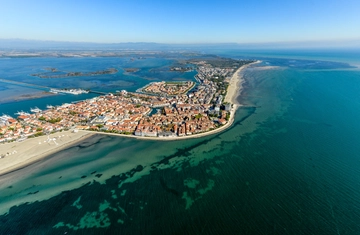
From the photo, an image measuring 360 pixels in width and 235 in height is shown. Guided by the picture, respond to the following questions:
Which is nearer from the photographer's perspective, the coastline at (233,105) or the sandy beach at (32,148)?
the sandy beach at (32,148)

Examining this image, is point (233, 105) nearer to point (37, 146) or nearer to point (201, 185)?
point (201, 185)

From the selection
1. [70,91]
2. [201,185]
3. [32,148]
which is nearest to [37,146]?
[32,148]

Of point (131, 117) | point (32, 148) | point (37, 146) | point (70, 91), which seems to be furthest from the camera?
point (70, 91)

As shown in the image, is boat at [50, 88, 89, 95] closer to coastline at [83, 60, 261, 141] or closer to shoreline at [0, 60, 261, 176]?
shoreline at [0, 60, 261, 176]

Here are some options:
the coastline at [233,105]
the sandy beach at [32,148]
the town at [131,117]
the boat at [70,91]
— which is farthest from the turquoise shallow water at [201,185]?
the boat at [70,91]

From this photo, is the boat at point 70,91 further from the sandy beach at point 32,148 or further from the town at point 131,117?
the sandy beach at point 32,148

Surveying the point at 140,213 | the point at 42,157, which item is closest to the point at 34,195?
the point at 42,157
